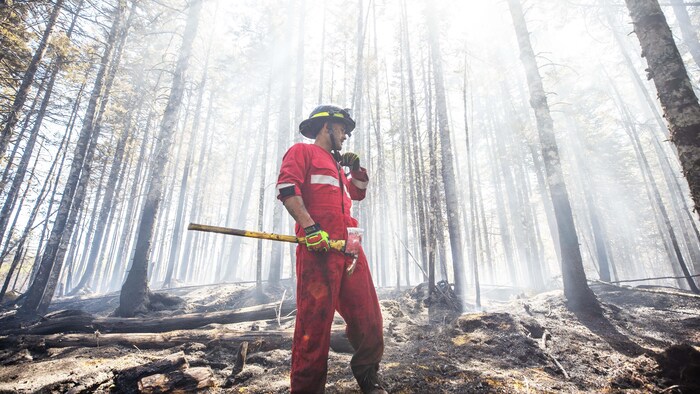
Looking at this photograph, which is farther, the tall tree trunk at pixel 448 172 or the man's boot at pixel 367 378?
the tall tree trunk at pixel 448 172

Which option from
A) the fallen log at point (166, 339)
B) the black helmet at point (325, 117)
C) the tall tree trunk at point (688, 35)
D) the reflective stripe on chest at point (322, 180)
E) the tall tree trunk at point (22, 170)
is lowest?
the fallen log at point (166, 339)

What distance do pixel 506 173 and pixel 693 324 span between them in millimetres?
14169

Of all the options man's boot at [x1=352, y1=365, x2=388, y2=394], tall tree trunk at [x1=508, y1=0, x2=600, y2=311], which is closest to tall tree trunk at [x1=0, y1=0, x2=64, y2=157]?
man's boot at [x1=352, y1=365, x2=388, y2=394]

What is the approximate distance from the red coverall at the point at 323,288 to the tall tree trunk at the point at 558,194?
6.86 m

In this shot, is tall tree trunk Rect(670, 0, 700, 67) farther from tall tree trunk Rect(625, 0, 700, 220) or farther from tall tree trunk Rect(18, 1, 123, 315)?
tall tree trunk Rect(18, 1, 123, 315)

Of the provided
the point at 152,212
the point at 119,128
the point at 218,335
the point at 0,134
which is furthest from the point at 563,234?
the point at 119,128

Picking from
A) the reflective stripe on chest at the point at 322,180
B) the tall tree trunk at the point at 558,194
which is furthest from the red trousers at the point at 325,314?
the tall tree trunk at the point at 558,194

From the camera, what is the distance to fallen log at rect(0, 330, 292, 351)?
4.70m

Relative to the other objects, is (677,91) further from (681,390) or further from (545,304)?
(545,304)

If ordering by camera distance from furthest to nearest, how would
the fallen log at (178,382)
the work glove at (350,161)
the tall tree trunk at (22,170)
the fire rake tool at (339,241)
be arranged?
the tall tree trunk at (22,170) → the work glove at (350,161) → the fallen log at (178,382) → the fire rake tool at (339,241)

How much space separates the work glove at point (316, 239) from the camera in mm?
2453

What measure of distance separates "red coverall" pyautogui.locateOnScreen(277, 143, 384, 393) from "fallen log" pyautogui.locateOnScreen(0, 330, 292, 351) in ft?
8.69

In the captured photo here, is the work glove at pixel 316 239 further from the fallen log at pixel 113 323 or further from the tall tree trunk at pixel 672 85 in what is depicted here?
the fallen log at pixel 113 323

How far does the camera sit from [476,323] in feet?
17.5
